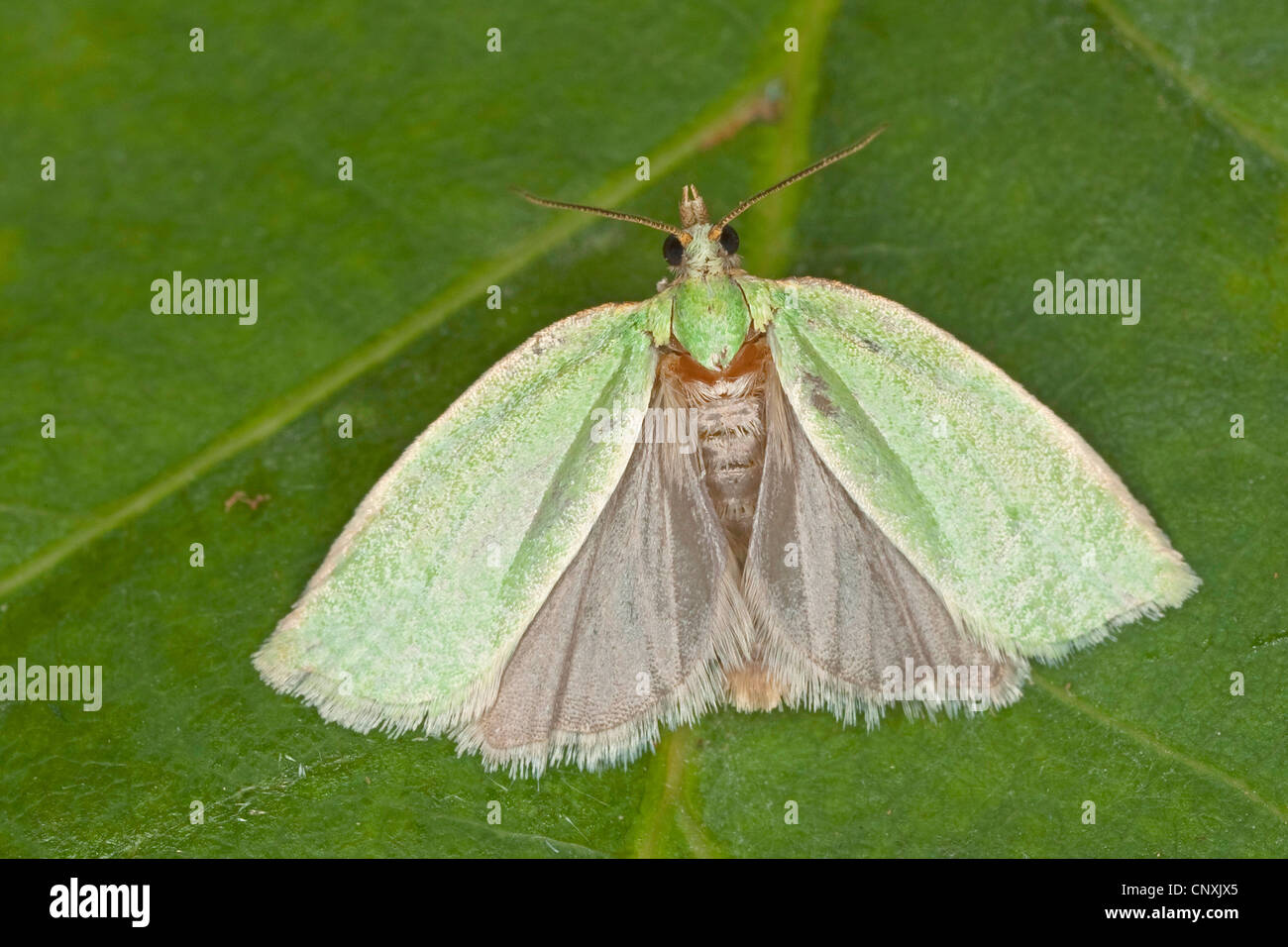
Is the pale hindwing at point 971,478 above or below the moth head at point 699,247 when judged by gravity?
below

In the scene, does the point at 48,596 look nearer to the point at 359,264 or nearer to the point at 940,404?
the point at 359,264

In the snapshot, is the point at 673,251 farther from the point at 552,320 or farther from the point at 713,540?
the point at 713,540

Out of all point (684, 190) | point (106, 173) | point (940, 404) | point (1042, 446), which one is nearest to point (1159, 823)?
point (1042, 446)

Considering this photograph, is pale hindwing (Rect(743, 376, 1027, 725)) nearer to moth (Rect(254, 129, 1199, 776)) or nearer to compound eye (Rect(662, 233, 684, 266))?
moth (Rect(254, 129, 1199, 776))

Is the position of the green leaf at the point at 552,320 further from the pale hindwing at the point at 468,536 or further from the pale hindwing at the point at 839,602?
the pale hindwing at the point at 468,536

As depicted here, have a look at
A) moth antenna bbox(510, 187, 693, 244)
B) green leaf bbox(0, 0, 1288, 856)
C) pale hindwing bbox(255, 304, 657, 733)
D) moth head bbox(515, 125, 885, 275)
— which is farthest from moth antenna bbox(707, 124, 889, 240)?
pale hindwing bbox(255, 304, 657, 733)

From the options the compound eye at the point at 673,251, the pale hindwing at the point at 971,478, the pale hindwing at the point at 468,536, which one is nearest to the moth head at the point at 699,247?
the compound eye at the point at 673,251

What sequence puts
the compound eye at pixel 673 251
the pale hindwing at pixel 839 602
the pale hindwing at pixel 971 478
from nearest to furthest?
the pale hindwing at pixel 971 478
the pale hindwing at pixel 839 602
the compound eye at pixel 673 251
